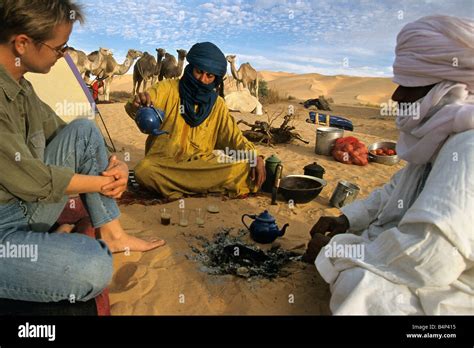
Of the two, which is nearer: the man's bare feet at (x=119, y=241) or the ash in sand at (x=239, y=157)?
the man's bare feet at (x=119, y=241)

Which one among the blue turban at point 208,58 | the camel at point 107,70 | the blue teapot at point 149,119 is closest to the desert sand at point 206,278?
the blue teapot at point 149,119

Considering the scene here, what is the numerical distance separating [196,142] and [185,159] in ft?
0.92

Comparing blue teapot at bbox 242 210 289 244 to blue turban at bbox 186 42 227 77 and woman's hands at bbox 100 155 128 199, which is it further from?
blue turban at bbox 186 42 227 77

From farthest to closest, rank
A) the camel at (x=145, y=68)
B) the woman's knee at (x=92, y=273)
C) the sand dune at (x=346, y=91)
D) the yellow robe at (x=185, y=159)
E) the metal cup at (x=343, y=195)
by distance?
the sand dune at (x=346, y=91) < the camel at (x=145, y=68) < the metal cup at (x=343, y=195) < the yellow robe at (x=185, y=159) < the woman's knee at (x=92, y=273)

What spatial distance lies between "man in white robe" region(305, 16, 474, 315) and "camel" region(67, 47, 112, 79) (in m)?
15.8

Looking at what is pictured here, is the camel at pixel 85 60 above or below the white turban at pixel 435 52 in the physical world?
above

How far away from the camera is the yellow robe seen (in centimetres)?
434

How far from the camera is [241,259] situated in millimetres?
2961

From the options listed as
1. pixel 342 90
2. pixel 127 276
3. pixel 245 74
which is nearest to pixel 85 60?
pixel 245 74

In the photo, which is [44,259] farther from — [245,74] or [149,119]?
[245,74]

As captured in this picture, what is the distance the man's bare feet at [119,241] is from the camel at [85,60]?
47.6 ft

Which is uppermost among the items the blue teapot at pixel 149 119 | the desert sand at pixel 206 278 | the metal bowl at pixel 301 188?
the blue teapot at pixel 149 119

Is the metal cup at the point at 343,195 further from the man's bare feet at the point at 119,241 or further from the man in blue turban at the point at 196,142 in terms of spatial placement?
the man's bare feet at the point at 119,241

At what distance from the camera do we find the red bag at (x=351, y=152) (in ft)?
21.1
